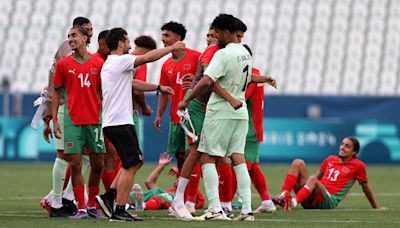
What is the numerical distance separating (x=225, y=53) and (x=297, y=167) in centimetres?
287

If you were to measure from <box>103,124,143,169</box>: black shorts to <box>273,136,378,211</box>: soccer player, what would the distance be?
104 inches

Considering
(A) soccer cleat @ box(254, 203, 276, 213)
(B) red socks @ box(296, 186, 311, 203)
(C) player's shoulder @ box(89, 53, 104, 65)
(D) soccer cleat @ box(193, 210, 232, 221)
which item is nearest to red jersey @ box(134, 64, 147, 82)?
(C) player's shoulder @ box(89, 53, 104, 65)

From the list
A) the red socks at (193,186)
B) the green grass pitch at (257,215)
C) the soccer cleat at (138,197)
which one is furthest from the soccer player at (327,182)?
the soccer cleat at (138,197)

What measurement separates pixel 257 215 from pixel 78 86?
8.13 feet

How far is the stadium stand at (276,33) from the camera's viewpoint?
30922mm

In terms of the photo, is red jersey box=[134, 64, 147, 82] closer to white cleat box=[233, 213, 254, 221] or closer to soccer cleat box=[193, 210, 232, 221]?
soccer cleat box=[193, 210, 232, 221]

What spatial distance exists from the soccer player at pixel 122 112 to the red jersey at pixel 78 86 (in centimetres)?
41

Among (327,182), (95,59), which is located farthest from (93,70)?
(327,182)

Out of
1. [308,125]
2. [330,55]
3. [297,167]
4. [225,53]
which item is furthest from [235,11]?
[225,53]

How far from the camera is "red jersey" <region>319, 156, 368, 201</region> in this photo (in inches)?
514

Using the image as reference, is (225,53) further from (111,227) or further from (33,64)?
(33,64)

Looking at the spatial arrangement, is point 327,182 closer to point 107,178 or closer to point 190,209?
point 190,209

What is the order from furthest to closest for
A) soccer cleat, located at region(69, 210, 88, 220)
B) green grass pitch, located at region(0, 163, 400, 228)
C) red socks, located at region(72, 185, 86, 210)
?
red socks, located at region(72, 185, 86, 210)
soccer cleat, located at region(69, 210, 88, 220)
green grass pitch, located at region(0, 163, 400, 228)

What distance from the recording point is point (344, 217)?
11.2m
